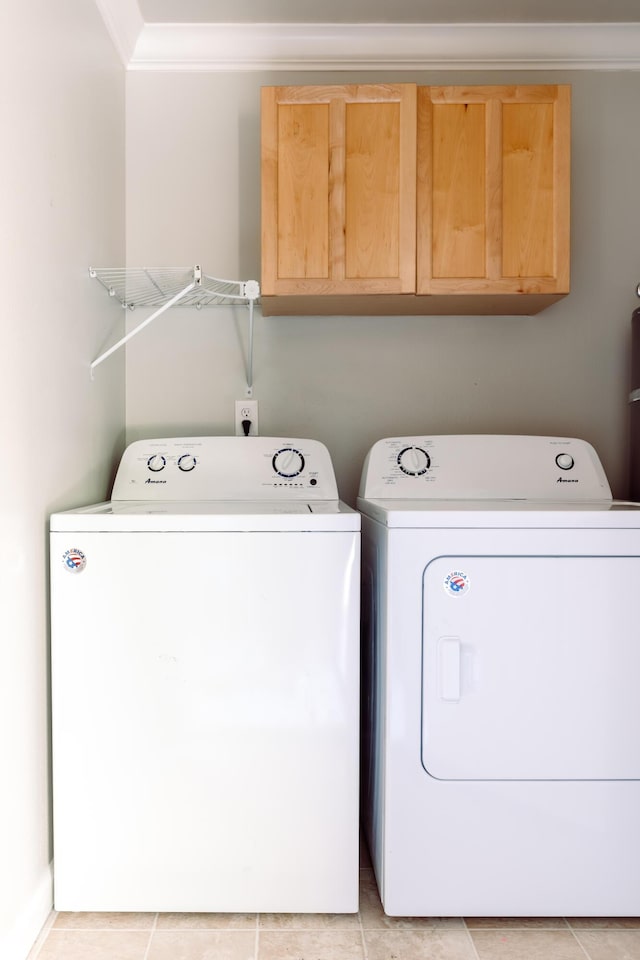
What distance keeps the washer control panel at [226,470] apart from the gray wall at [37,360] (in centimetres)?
16

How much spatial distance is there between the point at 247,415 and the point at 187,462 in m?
0.29

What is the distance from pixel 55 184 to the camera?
155 cm

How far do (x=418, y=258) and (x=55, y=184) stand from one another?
36.0 inches

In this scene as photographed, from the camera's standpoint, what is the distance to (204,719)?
1.47 m

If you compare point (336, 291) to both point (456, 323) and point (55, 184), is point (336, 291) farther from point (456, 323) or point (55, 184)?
point (55, 184)

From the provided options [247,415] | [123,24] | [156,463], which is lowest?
[156,463]

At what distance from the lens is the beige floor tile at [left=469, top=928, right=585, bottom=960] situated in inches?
55.6

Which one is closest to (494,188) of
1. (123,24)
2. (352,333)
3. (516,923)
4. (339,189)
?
(339,189)

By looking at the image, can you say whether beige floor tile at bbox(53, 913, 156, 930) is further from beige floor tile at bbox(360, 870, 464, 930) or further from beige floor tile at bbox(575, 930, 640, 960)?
beige floor tile at bbox(575, 930, 640, 960)

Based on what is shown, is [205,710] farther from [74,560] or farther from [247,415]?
[247,415]

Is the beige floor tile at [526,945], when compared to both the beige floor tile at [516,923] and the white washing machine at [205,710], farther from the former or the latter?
the white washing machine at [205,710]

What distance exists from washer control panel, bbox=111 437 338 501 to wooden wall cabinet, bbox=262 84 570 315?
0.45 metres

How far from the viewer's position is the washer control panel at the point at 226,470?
1972 millimetres

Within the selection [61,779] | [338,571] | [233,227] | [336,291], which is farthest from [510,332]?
[61,779]
